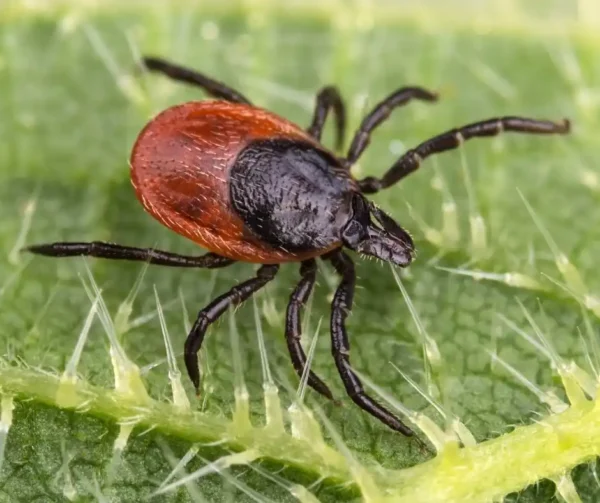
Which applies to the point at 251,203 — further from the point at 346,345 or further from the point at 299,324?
the point at 346,345

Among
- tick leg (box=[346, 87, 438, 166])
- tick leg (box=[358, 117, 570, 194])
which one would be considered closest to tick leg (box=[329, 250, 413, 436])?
tick leg (box=[358, 117, 570, 194])

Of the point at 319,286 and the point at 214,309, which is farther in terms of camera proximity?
the point at 319,286

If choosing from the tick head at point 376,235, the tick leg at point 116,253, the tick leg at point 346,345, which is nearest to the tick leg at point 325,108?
the tick head at point 376,235

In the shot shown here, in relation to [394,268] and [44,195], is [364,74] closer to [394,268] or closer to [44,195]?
[394,268]

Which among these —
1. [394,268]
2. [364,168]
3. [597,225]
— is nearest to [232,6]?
[364,168]

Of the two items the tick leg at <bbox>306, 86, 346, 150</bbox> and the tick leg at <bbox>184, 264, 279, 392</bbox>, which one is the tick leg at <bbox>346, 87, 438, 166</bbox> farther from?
the tick leg at <bbox>184, 264, 279, 392</bbox>

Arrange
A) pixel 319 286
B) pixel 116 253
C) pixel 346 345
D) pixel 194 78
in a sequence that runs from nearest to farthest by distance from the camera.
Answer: pixel 346 345 < pixel 116 253 < pixel 319 286 < pixel 194 78

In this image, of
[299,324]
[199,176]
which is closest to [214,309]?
[299,324]
